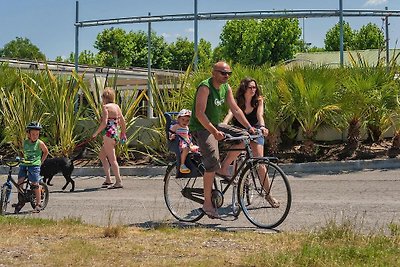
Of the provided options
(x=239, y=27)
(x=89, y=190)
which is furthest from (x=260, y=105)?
(x=239, y=27)

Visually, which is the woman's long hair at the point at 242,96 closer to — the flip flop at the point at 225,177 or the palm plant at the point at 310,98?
the flip flop at the point at 225,177

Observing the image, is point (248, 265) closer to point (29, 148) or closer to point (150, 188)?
point (29, 148)

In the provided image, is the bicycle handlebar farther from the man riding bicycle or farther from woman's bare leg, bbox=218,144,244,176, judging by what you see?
woman's bare leg, bbox=218,144,244,176

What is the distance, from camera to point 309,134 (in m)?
13.7

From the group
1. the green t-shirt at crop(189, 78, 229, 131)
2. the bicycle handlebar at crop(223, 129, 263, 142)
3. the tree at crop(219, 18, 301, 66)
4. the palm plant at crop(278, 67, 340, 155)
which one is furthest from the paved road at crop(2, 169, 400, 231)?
the tree at crop(219, 18, 301, 66)

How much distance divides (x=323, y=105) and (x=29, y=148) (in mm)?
6422

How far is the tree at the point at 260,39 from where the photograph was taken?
62156mm

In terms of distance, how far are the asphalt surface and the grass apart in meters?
0.67

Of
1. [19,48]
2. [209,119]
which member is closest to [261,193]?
[209,119]

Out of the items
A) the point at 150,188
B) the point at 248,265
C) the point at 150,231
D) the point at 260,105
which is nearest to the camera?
the point at 248,265

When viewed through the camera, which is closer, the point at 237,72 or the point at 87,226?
the point at 87,226

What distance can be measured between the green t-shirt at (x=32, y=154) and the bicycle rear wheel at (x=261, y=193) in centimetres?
330

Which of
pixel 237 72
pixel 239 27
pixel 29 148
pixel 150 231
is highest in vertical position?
pixel 239 27

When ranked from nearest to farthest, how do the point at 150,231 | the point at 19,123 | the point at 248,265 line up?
the point at 248,265 → the point at 150,231 → the point at 19,123
